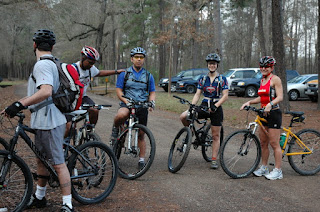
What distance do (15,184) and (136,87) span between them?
2.63 metres

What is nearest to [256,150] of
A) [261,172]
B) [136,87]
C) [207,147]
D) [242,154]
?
[242,154]

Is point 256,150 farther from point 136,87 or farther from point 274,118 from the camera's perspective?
point 136,87

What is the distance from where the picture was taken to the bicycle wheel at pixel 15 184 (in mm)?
3559

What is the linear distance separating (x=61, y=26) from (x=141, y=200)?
105ft

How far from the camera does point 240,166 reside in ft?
18.9

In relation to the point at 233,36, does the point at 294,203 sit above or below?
below

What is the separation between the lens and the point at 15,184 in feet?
11.9

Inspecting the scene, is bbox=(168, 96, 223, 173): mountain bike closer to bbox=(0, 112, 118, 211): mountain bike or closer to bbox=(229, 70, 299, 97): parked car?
bbox=(0, 112, 118, 211): mountain bike

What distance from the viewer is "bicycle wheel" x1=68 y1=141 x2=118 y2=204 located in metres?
4.02

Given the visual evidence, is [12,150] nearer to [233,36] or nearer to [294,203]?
[294,203]

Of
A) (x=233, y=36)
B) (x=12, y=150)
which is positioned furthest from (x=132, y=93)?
(x=233, y=36)

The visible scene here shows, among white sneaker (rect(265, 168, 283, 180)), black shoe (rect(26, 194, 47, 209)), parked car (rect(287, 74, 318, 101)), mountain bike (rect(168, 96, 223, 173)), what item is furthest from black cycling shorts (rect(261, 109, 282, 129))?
parked car (rect(287, 74, 318, 101))

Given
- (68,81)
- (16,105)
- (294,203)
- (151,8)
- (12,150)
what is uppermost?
(151,8)

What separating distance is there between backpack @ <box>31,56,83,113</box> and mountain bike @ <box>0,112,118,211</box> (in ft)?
1.21
